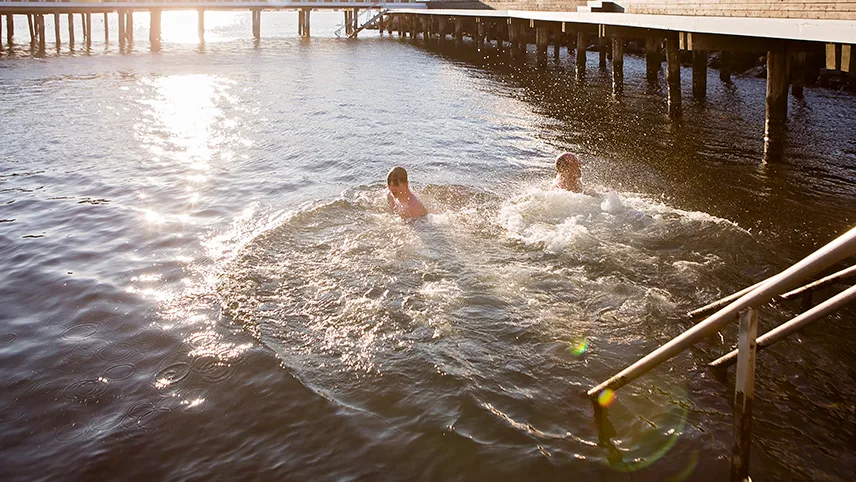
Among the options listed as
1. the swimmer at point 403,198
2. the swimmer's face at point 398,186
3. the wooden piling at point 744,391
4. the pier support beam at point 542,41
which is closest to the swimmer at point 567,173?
the swimmer at point 403,198

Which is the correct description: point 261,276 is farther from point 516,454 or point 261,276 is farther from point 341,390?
point 516,454

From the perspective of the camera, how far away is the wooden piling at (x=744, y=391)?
118 inches

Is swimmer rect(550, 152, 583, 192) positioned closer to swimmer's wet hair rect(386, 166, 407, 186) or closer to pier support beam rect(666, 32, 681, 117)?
swimmer's wet hair rect(386, 166, 407, 186)

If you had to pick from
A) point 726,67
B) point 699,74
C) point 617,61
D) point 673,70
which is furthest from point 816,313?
point 726,67

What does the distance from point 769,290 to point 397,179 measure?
19.0 ft

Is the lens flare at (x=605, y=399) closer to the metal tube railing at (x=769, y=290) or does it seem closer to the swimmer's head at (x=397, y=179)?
the metal tube railing at (x=769, y=290)

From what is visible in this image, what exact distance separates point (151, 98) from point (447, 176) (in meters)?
13.1

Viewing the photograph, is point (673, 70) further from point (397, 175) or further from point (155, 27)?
point (155, 27)

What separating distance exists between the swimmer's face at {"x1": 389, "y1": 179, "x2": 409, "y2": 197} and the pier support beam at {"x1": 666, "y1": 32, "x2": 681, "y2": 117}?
912 centimetres

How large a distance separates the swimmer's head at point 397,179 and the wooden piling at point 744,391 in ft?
17.6

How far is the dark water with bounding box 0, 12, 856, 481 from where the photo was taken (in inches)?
171

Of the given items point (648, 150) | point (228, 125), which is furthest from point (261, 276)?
point (228, 125)

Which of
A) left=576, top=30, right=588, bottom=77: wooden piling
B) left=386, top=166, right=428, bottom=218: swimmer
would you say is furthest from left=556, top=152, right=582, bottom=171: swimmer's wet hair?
left=576, top=30, right=588, bottom=77: wooden piling

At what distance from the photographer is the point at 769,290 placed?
9.13ft
